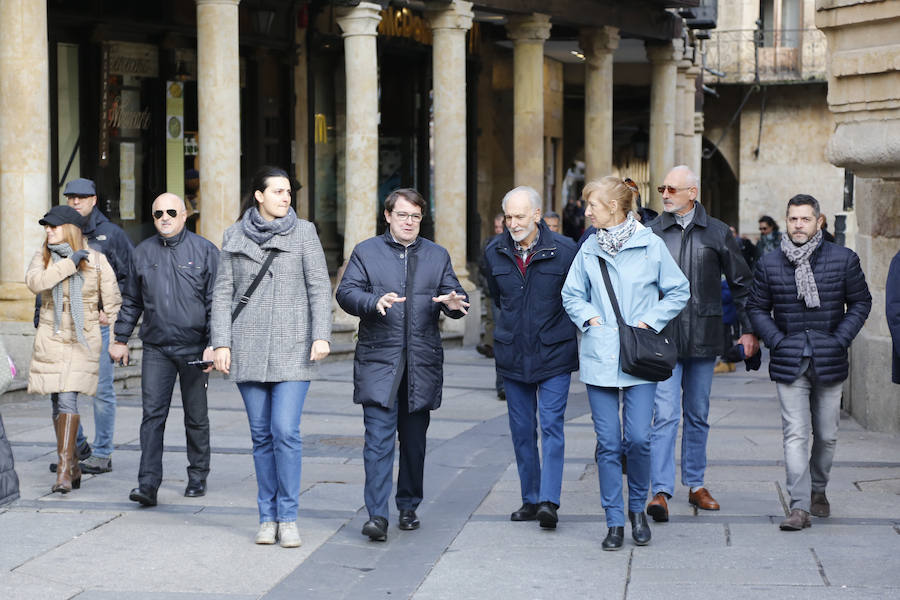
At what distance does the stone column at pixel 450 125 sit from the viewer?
19.1m

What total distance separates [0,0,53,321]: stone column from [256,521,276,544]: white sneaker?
675 centimetres

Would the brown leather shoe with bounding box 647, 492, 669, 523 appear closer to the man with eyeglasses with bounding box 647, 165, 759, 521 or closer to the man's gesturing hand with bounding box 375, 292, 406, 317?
the man with eyeglasses with bounding box 647, 165, 759, 521

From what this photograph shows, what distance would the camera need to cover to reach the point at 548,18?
835 inches

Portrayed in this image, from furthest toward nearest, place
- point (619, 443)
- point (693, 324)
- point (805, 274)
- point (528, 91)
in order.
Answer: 1. point (528, 91)
2. point (693, 324)
3. point (805, 274)
4. point (619, 443)

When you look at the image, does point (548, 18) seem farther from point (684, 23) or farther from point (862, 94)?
point (862, 94)

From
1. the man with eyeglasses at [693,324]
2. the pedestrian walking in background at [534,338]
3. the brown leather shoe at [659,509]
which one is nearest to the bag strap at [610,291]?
the pedestrian walking in background at [534,338]

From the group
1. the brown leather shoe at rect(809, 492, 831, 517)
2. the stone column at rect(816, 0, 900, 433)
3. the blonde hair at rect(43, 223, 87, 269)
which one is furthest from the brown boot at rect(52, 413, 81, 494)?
the stone column at rect(816, 0, 900, 433)

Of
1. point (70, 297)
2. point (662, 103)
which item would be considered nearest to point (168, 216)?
point (70, 297)

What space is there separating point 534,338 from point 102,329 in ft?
10.6

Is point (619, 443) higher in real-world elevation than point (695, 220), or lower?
lower

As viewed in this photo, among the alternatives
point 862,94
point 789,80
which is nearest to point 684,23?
point 789,80

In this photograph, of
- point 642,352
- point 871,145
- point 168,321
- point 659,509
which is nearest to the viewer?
point 642,352

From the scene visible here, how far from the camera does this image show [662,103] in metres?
26.5

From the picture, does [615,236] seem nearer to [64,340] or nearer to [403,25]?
[64,340]
